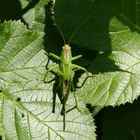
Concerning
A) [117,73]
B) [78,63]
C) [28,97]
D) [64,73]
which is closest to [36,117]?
[28,97]

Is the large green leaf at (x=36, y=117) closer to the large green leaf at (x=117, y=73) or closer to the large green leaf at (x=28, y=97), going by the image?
the large green leaf at (x=28, y=97)

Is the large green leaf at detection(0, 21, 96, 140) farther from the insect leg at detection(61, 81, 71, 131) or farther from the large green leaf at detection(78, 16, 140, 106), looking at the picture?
the large green leaf at detection(78, 16, 140, 106)

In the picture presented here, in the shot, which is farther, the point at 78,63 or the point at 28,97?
the point at 78,63

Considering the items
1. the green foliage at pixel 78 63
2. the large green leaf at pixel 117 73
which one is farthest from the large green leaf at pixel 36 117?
the large green leaf at pixel 117 73

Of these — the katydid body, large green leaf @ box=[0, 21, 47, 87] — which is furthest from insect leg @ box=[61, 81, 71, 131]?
large green leaf @ box=[0, 21, 47, 87]

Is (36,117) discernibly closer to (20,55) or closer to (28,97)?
(28,97)
